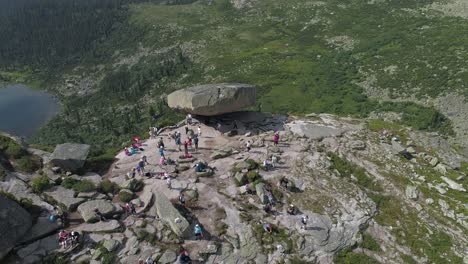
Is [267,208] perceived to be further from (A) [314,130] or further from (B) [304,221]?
(A) [314,130]

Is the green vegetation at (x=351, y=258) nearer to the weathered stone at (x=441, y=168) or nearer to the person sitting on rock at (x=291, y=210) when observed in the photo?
the person sitting on rock at (x=291, y=210)

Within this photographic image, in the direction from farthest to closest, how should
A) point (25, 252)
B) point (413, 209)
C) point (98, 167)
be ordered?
point (98, 167) → point (413, 209) → point (25, 252)

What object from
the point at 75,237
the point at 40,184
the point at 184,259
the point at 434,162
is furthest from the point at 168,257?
the point at 434,162

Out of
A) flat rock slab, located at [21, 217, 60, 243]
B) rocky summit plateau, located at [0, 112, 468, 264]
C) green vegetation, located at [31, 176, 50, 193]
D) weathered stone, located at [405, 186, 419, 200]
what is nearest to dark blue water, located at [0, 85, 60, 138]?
green vegetation, located at [31, 176, 50, 193]

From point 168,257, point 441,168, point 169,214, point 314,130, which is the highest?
point 314,130

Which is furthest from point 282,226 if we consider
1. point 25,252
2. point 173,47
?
point 173,47

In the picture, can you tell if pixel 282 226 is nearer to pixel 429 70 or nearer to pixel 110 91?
pixel 429 70
